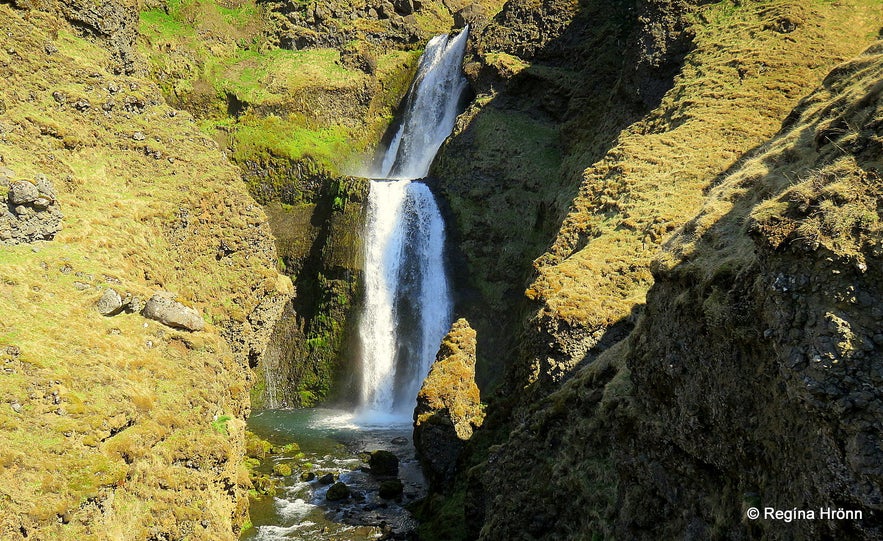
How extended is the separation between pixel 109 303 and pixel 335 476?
43.8 ft

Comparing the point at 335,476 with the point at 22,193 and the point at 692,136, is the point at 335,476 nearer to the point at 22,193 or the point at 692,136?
the point at 22,193

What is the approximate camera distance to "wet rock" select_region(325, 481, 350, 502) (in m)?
24.1

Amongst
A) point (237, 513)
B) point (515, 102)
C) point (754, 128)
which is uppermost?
point (515, 102)

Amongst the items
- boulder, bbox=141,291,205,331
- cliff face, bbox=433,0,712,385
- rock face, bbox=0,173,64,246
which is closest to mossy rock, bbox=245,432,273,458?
boulder, bbox=141,291,205,331

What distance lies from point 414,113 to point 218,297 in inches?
1437

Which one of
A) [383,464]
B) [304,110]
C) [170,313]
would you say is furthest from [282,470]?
[304,110]

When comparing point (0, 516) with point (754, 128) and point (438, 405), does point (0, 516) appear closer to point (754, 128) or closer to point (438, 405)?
point (438, 405)

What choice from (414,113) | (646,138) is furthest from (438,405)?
(414,113)

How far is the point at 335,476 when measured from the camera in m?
26.6

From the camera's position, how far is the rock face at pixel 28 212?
55.9 feet

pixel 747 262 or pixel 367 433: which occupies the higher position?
pixel 747 262

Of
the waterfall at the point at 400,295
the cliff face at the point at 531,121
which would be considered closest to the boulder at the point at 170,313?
the cliff face at the point at 531,121

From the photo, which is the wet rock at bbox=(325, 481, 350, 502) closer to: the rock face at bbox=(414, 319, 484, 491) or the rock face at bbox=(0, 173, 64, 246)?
the rock face at bbox=(414, 319, 484, 491)

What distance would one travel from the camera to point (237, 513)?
66.0 feet
